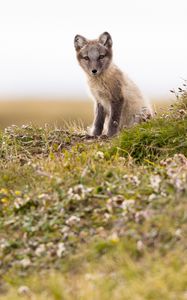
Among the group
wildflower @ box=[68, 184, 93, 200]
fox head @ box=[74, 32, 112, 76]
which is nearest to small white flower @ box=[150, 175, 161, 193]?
wildflower @ box=[68, 184, 93, 200]

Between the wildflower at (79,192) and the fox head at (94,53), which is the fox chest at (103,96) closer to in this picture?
the fox head at (94,53)

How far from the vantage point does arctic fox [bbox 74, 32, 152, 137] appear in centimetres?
1180

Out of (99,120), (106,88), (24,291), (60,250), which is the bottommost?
(24,291)

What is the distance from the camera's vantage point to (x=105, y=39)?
39.4ft

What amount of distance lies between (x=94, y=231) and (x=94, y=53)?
6.17 meters

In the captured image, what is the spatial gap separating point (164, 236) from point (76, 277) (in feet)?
2.75

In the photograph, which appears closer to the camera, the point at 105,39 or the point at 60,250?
the point at 60,250

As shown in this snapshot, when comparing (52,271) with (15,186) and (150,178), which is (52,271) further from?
(15,186)

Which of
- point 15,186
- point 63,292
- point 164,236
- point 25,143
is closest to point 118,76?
point 25,143

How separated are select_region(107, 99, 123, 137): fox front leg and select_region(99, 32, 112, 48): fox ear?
108 centimetres

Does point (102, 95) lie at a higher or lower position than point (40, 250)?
higher

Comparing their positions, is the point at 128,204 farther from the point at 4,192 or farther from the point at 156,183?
the point at 4,192

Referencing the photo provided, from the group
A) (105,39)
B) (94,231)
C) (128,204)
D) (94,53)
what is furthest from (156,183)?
(105,39)

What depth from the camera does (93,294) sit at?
494cm
